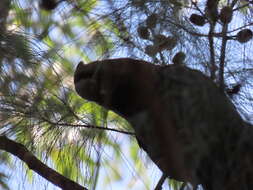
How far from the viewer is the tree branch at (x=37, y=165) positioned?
4.92 ft

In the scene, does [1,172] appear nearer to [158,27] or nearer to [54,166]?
[54,166]

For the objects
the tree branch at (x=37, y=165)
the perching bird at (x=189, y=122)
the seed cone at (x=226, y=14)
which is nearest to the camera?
the perching bird at (x=189, y=122)

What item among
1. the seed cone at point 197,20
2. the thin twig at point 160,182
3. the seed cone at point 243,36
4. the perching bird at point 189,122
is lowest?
the thin twig at point 160,182

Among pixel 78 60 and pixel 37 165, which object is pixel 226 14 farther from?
pixel 37 165

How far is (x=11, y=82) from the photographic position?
1515 mm

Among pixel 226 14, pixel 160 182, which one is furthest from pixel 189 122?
pixel 160 182

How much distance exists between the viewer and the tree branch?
1500 mm

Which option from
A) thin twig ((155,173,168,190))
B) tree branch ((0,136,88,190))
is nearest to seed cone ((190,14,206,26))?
thin twig ((155,173,168,190))

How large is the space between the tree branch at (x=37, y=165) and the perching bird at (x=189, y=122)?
0.98 feet

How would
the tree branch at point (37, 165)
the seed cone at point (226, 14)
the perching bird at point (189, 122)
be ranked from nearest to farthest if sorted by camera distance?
the perching bird at point (189, 122), the seed cone at point (226, 14), the tree branch at point (37, 165)

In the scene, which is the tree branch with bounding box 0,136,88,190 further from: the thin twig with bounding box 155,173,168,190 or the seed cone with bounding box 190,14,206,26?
the seed cone with bounding box 190,14,206,26

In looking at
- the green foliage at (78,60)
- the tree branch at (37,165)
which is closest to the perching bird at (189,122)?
the green foliage at (78,60)

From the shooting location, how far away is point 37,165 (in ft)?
5.11

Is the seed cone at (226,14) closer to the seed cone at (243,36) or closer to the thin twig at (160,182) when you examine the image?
the seed cone at (243,36)
